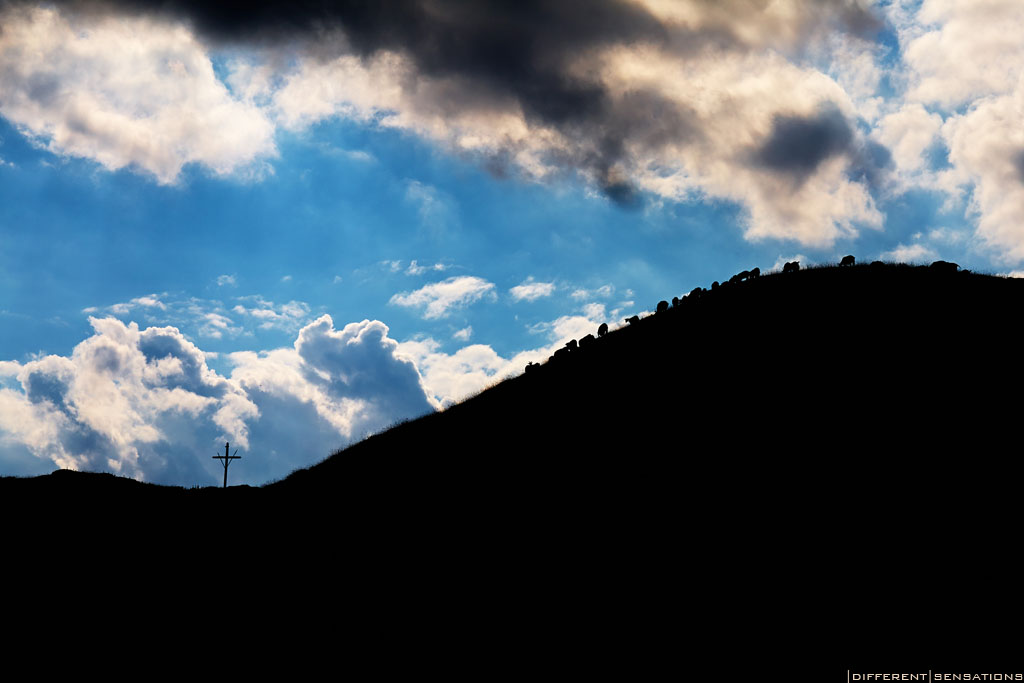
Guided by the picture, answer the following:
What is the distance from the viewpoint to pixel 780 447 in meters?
→ 26.2

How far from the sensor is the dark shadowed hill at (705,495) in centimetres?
1925

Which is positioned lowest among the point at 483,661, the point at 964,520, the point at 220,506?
the point at 483,661

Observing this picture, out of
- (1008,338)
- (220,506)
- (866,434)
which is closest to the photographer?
(866,434)

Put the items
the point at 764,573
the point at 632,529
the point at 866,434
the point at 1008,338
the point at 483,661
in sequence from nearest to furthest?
the point at 483,661 → the point at 764,573 → the point at 632,529 → the point at 866,434 → the point at 1008,338

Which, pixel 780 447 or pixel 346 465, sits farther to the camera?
pixel 346 465

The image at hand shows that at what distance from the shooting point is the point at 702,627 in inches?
743

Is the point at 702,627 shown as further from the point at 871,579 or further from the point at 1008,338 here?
the point at 1008,338

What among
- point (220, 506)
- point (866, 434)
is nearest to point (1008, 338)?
point (866, 434)

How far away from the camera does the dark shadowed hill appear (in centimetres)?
1925

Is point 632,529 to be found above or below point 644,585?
above

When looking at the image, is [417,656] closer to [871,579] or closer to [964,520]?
[871,579]

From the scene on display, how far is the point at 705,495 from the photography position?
81.2ft

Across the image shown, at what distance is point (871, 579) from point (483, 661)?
11.3m

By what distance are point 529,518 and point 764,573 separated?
9.03 metres
